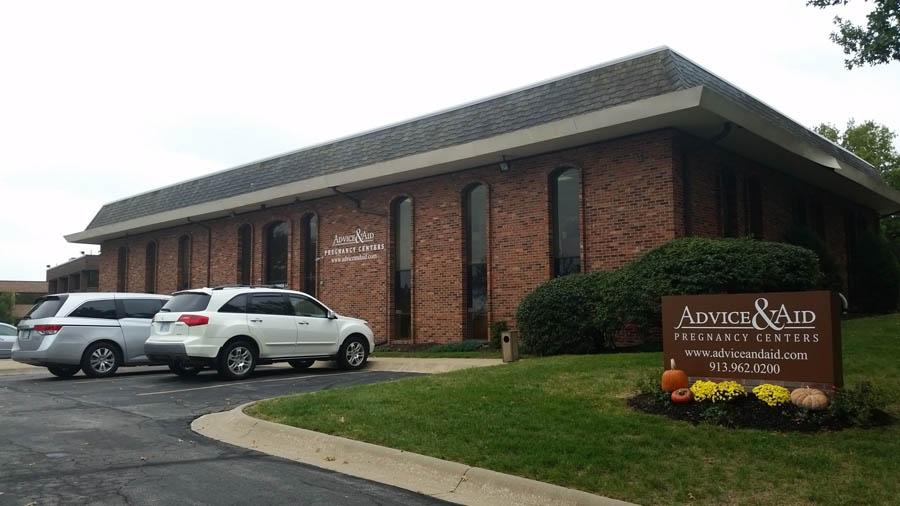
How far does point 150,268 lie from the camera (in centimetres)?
3125

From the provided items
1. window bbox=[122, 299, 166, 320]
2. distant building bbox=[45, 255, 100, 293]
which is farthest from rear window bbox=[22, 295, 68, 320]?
distant building bbox=[45, 255, 100, 293]

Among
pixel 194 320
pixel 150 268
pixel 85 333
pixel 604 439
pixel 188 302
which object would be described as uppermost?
pixel 150 268

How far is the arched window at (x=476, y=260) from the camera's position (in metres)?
18.6

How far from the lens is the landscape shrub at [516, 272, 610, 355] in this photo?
1401 cm

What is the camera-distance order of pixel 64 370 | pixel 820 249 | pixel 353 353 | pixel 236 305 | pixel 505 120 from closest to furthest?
1. pixel 236 305
2. pixel 64 370
3. pixel 353 353
4. pixel 505 120
5. pixel 820 249

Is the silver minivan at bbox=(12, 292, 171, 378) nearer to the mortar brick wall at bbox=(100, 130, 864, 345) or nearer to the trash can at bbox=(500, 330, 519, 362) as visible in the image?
the trash can at bbox=(500, 330, 519, 362)

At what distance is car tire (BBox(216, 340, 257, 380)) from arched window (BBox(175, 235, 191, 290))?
16.8m

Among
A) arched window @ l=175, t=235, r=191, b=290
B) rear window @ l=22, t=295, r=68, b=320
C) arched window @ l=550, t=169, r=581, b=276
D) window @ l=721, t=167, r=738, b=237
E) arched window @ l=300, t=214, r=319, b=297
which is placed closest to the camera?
rear window @ l=22, t=295, r=68, b=320

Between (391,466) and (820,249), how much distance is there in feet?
55.2

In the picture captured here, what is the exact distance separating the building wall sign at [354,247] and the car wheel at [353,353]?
610cm

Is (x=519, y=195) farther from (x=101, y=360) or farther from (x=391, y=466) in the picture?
(x=391, y=466)

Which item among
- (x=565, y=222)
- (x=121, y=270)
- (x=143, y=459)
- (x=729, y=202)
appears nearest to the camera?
(x=143, y=459)

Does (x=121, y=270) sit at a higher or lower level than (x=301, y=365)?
higher

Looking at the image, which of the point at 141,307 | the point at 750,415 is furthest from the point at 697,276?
the point at 141,307
